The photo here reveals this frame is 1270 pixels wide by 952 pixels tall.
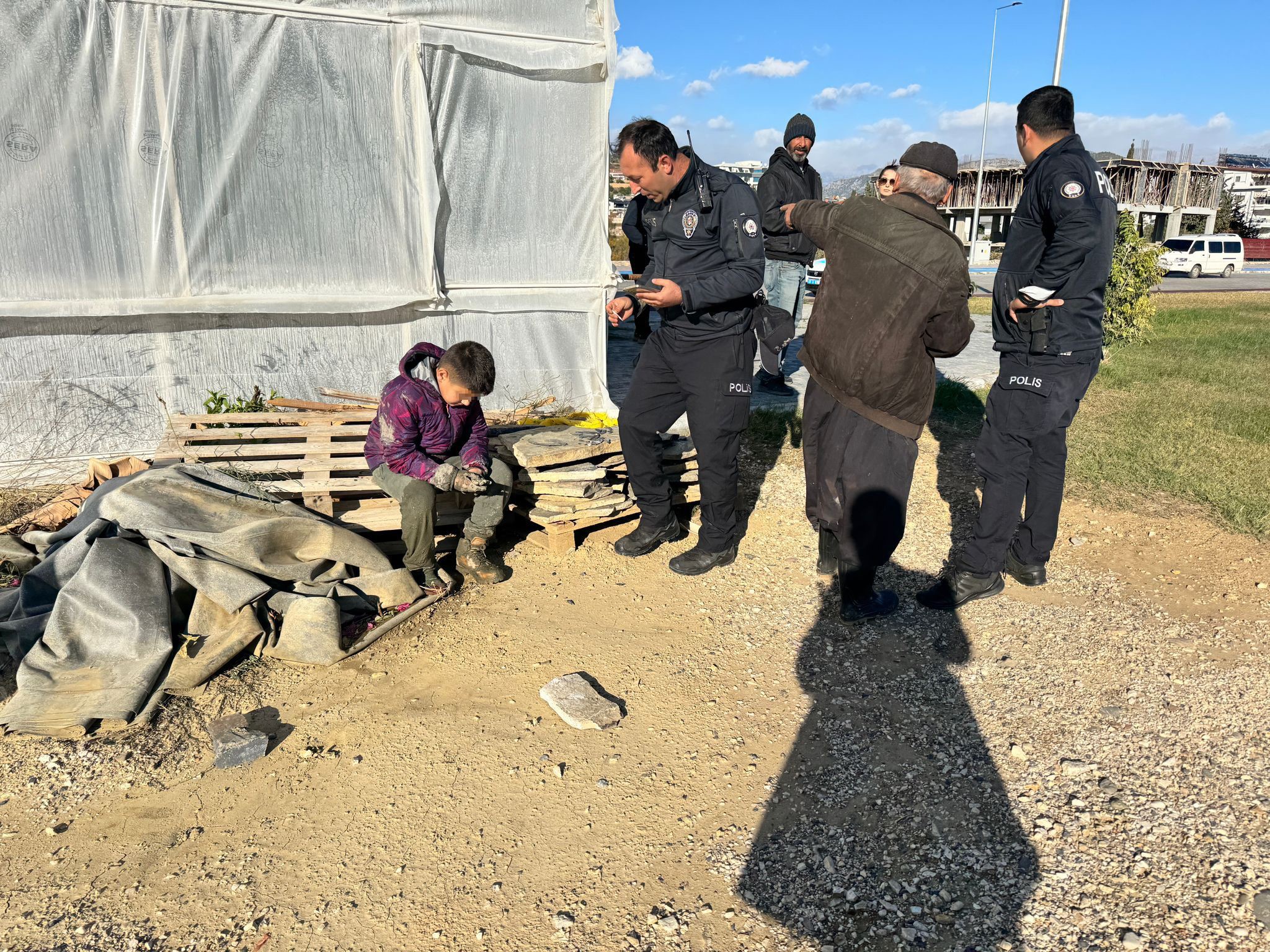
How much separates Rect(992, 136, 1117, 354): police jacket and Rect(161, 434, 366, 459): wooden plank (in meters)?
3.34

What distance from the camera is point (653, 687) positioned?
3.41 metres


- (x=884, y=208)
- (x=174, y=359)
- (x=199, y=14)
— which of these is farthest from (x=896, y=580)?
(x=199, y=14)

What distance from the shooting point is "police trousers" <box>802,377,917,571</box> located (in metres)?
3.65

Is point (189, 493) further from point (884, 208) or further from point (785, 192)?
point (785, 192)

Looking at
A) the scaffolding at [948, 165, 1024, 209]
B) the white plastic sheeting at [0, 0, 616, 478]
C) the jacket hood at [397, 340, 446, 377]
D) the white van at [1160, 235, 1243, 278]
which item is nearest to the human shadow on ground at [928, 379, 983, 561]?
the jacket hood at [397, 340, 446, 377]

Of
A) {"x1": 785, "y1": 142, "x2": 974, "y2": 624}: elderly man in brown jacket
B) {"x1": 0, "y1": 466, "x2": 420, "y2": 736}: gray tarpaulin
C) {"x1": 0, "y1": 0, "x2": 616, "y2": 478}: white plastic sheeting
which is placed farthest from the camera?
{"x1": 0, "y1": 0, "x2": 616, "y2": 478}: white plastic sheeting

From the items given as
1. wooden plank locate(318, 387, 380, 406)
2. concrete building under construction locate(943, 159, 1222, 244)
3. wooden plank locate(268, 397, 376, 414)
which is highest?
concrete building under construction locate(943, 159, 1222, 244)

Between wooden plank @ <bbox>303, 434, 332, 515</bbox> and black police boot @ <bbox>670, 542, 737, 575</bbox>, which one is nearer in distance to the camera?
wooden plank @ <bbox>303, 434, 332, 515</bbox>

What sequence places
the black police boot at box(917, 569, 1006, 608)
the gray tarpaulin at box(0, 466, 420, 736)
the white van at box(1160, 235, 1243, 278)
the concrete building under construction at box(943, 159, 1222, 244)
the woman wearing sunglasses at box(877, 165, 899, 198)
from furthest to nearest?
the concrete building under construction at box(943, 159, 1222, 244), the white van at box(1160, 235, 1243, 278), the black police boot at box(917, 569, 1006, 608), the woman wearing sunglasses at box(877, 165, 899, 198), the gray tarpaulin at box(0, 466, 420, 736)

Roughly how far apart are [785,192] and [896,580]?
367 centimetres

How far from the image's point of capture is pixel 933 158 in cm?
340

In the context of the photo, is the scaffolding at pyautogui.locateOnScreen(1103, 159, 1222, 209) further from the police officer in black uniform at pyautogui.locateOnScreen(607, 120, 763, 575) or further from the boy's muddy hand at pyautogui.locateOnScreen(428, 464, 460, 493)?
the boy's muddy hand at pyautogui.locateOnScreen(428, 464, 460, 493)

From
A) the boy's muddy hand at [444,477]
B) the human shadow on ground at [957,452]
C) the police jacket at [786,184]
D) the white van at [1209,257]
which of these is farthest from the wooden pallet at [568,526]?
the white van at [1209,257]

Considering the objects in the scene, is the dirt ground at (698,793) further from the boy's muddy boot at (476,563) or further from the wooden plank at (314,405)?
the wooden plank at (314,405)
